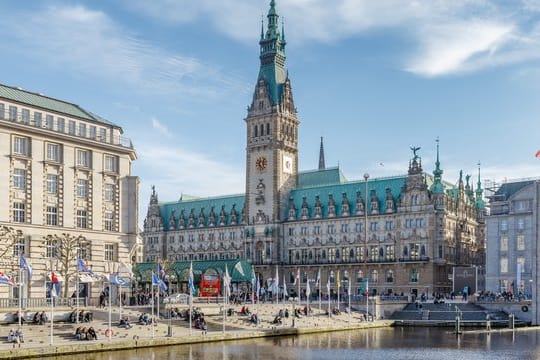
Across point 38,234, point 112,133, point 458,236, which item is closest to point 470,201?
point 458,236

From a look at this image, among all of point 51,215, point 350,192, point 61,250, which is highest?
point 350,192

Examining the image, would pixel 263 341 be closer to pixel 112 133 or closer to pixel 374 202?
pixel 112 133

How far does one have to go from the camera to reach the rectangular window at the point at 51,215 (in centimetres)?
9844

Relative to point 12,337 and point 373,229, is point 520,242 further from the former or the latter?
point 12,337

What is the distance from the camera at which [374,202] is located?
606 feet

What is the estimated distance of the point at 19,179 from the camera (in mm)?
95812

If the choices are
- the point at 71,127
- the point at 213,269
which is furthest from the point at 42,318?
the point at 213,269

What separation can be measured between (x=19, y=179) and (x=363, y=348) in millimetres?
44965

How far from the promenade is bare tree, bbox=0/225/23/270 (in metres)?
10.8

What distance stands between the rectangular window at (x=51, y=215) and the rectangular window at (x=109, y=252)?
905cm

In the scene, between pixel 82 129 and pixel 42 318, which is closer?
pixel 42 318

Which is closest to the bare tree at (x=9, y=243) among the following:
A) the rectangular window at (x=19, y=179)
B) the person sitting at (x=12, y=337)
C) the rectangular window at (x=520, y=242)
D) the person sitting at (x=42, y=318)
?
the rectangular window at (x=19, y=179)

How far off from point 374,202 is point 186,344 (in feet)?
352

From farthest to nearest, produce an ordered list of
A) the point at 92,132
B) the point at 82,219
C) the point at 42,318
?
the point at 92,132, the point at 82,219, the point at 42,318
